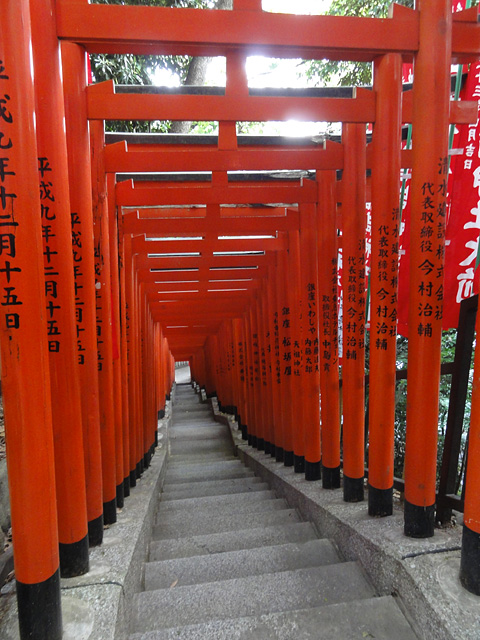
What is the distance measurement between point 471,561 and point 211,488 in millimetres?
4698

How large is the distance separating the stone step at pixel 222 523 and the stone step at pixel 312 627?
6.26 ft

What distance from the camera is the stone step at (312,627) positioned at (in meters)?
2.34

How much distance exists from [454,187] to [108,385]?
360 centimetres

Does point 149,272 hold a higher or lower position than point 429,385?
higher

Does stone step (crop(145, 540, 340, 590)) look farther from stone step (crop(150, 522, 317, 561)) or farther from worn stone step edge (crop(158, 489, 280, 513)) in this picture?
worn stone step edge (crop(158, 489, 280, 513))

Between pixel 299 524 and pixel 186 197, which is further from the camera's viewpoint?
pixel 186 197

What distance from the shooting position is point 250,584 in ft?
9.47

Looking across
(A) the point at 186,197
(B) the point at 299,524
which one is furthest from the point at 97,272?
(B) the point at 299,524

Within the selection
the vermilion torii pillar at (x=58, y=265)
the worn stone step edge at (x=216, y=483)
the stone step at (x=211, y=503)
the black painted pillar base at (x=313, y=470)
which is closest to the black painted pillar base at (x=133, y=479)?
the stone step at (x=211, y=503)

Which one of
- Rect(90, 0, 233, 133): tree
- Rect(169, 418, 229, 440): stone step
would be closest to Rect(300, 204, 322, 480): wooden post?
Rect(90, 0, 233, 133): tree

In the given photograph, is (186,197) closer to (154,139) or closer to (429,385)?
(154,139)

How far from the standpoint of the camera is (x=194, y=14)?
107 inches

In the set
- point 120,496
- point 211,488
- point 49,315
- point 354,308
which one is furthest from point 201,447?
point 49,315

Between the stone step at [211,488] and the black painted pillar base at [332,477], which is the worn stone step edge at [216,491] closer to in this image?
the stone step at [211,488]
